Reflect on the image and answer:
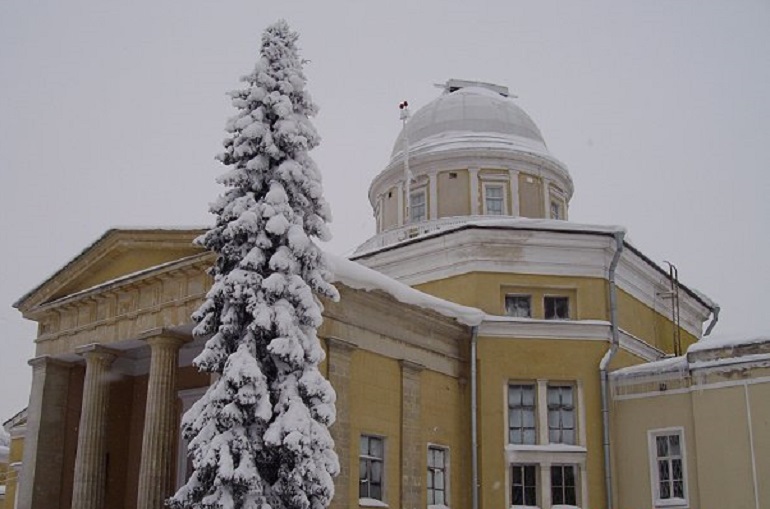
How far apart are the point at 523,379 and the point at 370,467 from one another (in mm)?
5080

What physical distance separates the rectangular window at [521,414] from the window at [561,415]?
1.41 ft

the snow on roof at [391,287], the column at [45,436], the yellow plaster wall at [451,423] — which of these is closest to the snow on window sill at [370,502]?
the yellow plaster wall at [451,423]

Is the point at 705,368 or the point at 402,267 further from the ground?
the point at 402,267

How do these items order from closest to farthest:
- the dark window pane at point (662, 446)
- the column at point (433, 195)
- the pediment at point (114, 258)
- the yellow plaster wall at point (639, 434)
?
1. the pediment at point (114, 258)
2. the yellow plaster wall at point (639, 434)
3. the dark window pane at point (662, 446)
4. the column at point (433, 195)

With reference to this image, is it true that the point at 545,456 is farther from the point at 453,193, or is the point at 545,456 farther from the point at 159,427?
the point at 453,193

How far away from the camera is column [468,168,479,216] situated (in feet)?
94.9

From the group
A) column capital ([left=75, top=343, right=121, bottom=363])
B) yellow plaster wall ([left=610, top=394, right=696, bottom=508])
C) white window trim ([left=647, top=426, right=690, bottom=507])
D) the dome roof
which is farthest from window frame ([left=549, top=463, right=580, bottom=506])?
the dome roof

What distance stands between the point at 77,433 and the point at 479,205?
13142 millimetres

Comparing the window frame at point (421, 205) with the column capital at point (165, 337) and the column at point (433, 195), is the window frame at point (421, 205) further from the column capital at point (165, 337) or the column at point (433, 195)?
the column capital at point (165, 337)

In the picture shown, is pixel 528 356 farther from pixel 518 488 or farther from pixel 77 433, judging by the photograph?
pixel 77 433

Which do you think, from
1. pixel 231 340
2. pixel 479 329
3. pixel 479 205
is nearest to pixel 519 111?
pixel 479 205

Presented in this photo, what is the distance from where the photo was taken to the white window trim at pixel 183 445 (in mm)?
21656

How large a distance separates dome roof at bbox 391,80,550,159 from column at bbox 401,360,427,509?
10.4 metres

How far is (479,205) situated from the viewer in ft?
95.0
